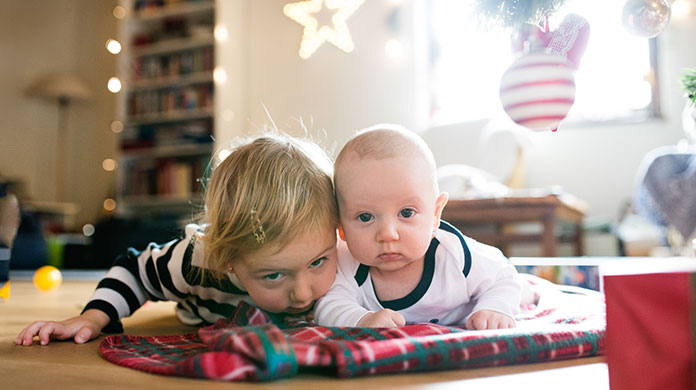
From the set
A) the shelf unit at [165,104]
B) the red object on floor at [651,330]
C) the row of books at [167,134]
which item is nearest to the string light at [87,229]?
the shelf unit at [165,104]

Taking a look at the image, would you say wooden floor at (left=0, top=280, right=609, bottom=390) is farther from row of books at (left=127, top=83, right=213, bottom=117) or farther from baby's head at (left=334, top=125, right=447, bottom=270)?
row of books at (left=127, top=83, right=213, bottom=117)

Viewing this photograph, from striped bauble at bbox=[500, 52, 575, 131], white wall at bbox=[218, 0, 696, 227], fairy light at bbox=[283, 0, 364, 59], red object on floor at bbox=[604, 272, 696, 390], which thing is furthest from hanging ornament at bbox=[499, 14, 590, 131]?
fairy light at bbox=[283, 0, 364, 59]

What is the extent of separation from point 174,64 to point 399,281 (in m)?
3.71

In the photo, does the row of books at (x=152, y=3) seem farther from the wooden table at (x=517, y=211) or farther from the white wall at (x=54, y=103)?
the wooden table at (x=517, y=211)

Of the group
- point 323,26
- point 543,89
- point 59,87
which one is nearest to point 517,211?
point 543,89

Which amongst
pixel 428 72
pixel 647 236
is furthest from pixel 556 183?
pixel 428 72

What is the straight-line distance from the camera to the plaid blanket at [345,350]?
54 centimetres

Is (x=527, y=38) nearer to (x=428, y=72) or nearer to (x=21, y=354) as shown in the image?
(x=21, y=354)

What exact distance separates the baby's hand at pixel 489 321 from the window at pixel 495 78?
2.64 metres

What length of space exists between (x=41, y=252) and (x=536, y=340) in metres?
3.18

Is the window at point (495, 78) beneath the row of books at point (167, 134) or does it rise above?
above

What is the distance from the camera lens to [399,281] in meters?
0.87

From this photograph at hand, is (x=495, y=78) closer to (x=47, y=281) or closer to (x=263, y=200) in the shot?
(x=47, y=281)

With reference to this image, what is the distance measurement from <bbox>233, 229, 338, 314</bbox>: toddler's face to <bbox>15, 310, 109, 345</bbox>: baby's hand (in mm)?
281
